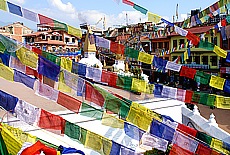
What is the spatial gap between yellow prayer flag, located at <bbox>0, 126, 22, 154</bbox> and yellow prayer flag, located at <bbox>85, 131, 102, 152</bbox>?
0.79 m

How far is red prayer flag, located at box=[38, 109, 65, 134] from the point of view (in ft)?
10.7

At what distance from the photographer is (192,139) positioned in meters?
3.57

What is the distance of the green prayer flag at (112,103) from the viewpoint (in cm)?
344

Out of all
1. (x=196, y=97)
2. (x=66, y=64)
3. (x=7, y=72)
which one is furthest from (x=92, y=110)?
(x=196, y=97)

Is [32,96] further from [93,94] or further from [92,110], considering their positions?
[93,94]

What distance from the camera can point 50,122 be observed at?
10.8 ft

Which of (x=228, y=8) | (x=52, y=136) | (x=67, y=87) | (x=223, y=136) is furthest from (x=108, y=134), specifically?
(x=228, y=8)

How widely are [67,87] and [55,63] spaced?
1.37 feet

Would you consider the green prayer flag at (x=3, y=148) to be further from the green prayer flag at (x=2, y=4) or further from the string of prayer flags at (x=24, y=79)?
the green prayer flag at (x=2, y=4)

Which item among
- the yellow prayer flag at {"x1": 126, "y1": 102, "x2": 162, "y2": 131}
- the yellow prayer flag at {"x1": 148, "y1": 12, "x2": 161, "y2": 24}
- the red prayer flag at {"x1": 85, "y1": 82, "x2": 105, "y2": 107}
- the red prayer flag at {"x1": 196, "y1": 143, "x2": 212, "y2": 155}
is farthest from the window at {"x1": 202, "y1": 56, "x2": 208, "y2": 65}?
the red prayer flag at {"x1": 85, "y1": 82, "x2": 105, "y2": 107}

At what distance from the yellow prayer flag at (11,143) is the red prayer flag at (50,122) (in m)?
0.45

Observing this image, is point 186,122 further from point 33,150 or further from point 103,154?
point 33,150

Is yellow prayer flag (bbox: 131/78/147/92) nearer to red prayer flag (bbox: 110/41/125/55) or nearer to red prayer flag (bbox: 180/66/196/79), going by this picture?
red prayer flag (bbox: 110/41/125/55)

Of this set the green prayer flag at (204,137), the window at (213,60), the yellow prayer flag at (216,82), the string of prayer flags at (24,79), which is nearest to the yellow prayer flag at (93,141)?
the string of prayer flags at (24,79)
